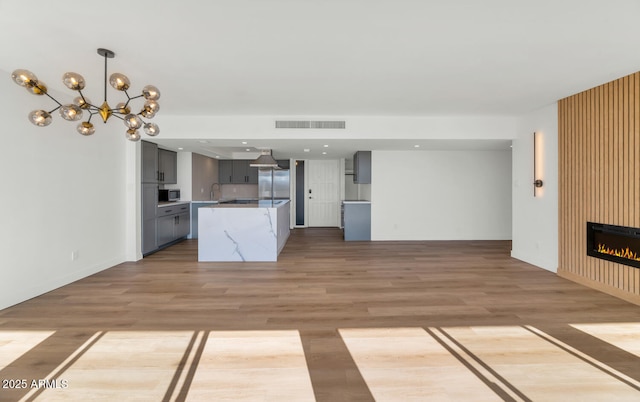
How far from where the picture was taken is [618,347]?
240 centimetres

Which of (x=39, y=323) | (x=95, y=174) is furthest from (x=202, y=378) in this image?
(x=95, y=174)

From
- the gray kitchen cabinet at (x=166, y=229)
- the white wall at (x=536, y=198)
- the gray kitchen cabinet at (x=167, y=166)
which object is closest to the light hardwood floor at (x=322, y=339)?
the white wall at (x=536, y=198)

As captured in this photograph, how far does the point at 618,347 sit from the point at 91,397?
3.79 m

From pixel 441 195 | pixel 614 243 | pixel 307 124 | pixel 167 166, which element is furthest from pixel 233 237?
pixel 614 243

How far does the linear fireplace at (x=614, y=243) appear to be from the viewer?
3395mm

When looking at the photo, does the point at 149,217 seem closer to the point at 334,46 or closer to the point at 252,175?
the point at 252,175

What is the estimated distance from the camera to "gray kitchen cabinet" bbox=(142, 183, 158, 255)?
558 cm

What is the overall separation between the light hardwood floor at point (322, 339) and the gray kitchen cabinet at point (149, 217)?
4.40 feet

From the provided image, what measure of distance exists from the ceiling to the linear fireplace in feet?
5.83

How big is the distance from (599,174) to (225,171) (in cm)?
850

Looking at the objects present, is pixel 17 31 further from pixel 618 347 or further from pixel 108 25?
pixel 618 347

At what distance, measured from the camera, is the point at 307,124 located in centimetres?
523

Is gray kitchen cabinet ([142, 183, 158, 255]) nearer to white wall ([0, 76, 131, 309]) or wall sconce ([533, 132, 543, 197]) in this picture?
white wall ([0, 76, 131, 309])

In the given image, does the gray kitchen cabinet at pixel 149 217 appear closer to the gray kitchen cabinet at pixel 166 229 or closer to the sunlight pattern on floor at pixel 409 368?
the gray kitchen cabinet at pixel 166 229
